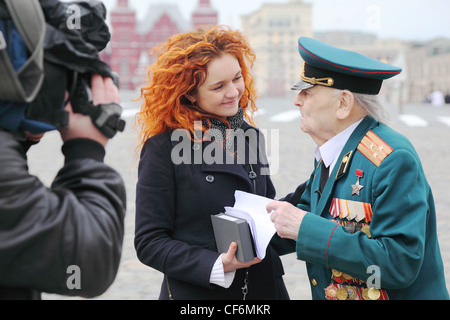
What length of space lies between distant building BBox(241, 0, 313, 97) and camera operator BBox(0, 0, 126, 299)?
7696 cm

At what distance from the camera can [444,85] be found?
65.6 m

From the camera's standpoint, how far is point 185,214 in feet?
6.97

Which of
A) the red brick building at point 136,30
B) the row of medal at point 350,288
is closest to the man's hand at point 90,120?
the row of medal at point 350,288

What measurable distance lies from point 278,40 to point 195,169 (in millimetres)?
83487

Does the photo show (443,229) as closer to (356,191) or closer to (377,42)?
(356,191)

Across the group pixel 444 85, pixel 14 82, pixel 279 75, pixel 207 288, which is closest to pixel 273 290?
pixel 207 288

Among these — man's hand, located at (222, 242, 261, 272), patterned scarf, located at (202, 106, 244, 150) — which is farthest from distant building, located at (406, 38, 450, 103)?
man's hand, located at (222, 242, 261, 272)

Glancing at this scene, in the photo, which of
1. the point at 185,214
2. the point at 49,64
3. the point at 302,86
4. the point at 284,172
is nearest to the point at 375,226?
the point at 302,86

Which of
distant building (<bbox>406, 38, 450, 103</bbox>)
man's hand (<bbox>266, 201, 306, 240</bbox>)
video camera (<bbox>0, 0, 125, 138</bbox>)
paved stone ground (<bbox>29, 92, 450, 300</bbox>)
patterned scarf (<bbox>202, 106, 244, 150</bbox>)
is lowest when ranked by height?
distant building (<bbox>406, 38, 450, 103</bbox>)

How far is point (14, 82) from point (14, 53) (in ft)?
0.23

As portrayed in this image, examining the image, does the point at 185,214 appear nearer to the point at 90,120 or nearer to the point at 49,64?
the point at 90,120

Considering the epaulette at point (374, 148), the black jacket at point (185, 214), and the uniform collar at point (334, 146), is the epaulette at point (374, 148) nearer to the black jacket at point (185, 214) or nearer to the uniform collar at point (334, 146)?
the uniform collar at point (334, 146)

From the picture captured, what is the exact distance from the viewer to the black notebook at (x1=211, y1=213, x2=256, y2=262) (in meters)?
1.89

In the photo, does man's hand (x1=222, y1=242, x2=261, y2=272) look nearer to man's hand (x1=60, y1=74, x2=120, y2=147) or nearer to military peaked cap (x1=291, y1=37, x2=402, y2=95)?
military peaked cap (x1=291, y1=37, x2=402, y2=95)
